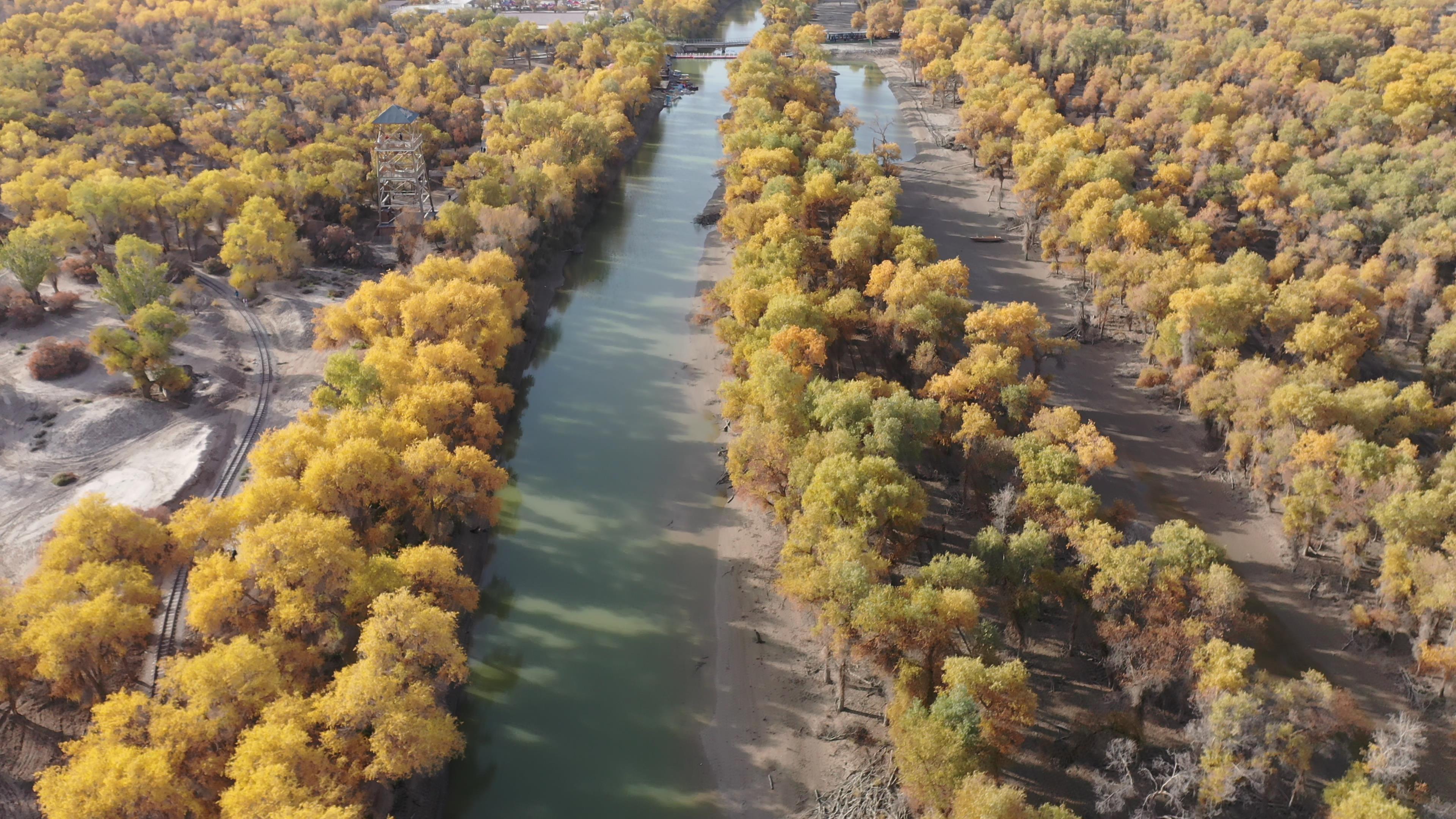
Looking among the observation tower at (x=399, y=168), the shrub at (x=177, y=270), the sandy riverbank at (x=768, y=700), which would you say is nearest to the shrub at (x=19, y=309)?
the shrub at (x=177, y=270)

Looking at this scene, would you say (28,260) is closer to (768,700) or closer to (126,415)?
(126,415)

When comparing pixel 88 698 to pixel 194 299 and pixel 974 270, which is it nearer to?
pixel 194 299

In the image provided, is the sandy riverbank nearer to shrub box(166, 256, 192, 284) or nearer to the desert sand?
the desert sand

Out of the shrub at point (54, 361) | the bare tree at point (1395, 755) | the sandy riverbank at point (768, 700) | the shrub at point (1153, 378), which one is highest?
the shrub at point (1153, 378)

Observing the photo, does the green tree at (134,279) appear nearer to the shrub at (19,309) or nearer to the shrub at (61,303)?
the shrub at (61,303)

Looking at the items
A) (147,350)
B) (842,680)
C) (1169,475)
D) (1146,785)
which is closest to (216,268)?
(147,350)

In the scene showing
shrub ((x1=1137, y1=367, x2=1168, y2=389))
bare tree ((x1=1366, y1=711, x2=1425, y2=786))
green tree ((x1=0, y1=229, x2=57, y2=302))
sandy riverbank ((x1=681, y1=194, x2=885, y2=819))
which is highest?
green tree ((x1=0, y1=229, x2=57, y2=302))

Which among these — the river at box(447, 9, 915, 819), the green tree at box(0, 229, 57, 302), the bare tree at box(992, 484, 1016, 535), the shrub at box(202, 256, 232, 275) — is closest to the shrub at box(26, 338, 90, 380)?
the green tree at box(0, 229, 57, 302)
